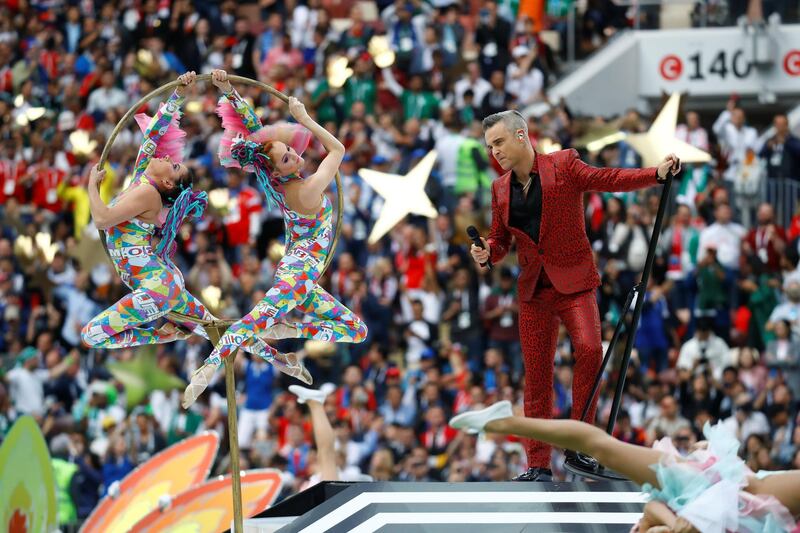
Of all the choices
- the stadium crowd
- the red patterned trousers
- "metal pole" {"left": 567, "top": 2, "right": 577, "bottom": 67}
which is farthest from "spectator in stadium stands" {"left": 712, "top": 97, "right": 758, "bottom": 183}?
the red patterned trousers

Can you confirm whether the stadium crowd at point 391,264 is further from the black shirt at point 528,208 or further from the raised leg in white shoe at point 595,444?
the raised leg in white shoe at point 595,444

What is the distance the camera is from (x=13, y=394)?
14.9 metres

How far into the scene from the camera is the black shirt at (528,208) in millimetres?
8336

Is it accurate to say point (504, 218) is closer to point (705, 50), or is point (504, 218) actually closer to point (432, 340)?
point (432, 340)

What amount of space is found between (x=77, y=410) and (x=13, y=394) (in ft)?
2.09

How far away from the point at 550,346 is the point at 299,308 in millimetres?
1235

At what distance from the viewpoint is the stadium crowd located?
525 inches

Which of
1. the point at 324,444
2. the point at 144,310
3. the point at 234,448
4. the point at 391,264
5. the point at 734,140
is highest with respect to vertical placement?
the point at 144,310

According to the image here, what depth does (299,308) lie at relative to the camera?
852 centimetres

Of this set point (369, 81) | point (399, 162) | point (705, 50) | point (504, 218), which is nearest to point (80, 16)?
Result: point (369, 81)

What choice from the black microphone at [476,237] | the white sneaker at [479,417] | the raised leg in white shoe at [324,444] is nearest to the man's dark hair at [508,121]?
the black microphone at [476,237]

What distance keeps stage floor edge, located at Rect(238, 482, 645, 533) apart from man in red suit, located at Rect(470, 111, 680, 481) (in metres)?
0.67

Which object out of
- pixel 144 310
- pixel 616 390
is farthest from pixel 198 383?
pixel 616 390

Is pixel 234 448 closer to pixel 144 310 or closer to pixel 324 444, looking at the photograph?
pixel 144 310
